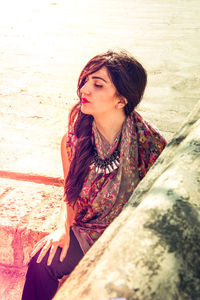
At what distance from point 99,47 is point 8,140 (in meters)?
4.14

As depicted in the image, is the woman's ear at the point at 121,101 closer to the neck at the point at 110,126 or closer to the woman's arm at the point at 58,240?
the neck at the point at 110,126

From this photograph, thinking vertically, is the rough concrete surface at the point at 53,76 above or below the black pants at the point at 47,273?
below

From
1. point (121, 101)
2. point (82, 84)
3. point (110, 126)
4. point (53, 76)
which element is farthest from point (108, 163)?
point (53, 76)

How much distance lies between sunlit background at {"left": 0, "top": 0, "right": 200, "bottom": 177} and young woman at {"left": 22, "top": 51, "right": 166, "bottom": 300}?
92cm

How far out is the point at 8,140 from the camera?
3.40 metres

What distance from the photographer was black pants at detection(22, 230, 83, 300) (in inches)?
73.5

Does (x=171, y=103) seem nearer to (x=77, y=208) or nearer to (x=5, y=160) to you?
(x=5, y=160)

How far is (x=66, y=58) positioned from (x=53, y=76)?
3.28ft

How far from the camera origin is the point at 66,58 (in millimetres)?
6426

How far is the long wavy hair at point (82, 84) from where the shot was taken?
191 centimetres

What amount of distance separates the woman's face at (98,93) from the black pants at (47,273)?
0.72 m

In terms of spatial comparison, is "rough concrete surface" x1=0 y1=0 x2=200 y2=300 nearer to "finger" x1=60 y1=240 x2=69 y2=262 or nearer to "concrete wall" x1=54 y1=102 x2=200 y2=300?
"finger" x1=60 y1=240 x2=69 y2=262

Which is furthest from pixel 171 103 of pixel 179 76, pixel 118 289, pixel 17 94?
pixel 118 289

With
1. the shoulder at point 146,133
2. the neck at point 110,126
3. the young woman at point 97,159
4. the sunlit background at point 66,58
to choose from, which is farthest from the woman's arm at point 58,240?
the sunlit background at point 66,58
